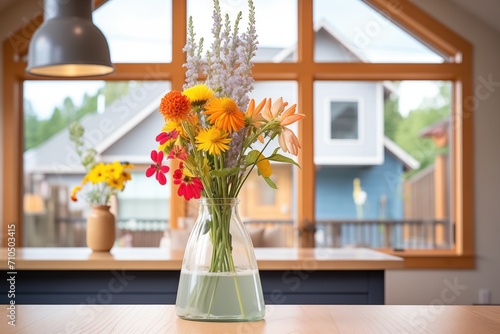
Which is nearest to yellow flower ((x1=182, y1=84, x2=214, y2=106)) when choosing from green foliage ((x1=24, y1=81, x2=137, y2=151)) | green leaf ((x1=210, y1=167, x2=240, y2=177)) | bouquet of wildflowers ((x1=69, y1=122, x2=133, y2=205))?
green leaf ((x1=210, y1=167, x2=240, y2=177))

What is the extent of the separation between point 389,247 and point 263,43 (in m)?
1.97

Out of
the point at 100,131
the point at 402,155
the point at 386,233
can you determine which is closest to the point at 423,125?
the point at 402,155

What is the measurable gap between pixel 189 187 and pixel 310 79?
14.7 ft

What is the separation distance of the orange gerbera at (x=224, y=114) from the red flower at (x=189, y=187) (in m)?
0.13

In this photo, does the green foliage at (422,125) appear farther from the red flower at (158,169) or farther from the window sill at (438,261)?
the red flower at (158,169)

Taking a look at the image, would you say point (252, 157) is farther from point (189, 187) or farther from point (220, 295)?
point (220, 295)

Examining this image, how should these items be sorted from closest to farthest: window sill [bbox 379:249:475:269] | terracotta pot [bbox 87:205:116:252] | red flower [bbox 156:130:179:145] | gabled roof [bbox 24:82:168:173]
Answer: red flower [bbox 156:130:179:145] → terracotta pot [bbox 87:205:116:252] → window sill [bbox 379:249:475:269] → gabled roof [bbox 24:82:168:173]

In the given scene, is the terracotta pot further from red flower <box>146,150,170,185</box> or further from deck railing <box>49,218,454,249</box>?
deck railing <box>49,218,454,249</box>

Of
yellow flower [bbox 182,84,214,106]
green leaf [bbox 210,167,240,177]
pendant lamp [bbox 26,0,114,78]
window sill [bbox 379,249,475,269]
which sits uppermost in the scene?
pendant lamp [bbox 26,0,114,78]

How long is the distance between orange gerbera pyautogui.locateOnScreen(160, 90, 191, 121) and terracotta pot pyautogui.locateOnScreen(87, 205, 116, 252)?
2.28 metres

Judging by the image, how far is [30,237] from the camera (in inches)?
238

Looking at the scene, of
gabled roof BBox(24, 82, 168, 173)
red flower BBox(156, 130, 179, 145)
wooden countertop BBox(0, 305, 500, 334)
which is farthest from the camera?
gabled roof BBox(24, 82, 168, 173)

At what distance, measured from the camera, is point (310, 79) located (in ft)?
19.0

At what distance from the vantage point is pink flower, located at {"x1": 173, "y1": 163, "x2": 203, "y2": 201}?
140 centimetres
